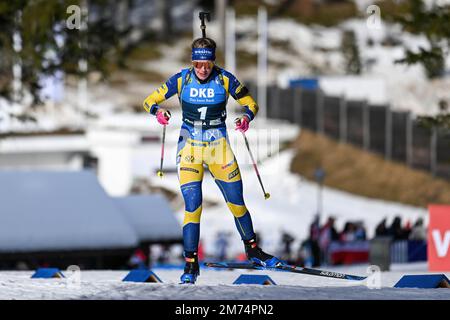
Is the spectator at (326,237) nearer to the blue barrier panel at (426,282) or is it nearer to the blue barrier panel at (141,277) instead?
the blue barrier panel at (141,277)

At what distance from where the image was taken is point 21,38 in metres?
34.0

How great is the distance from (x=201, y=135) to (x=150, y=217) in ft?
53.7

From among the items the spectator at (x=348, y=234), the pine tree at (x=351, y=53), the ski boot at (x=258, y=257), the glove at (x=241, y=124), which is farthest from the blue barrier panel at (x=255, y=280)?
the pine tree at (x=351, y=53)

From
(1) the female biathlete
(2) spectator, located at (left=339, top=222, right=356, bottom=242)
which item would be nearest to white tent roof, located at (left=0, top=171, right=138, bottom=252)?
(2) spectator, located at (left=339, top=222, right=356, bottom=242)

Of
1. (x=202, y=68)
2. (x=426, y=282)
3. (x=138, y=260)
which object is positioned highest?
(x=202, y=68)

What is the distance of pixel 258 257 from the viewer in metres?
13.2

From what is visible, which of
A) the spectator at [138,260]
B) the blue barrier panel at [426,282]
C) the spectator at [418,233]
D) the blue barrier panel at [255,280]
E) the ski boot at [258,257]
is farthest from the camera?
the spectator at [418,233]

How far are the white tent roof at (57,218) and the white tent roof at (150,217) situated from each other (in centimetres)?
252

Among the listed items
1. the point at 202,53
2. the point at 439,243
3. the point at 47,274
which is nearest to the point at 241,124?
the point at 202,53

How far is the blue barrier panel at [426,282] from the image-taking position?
1334 centimetres

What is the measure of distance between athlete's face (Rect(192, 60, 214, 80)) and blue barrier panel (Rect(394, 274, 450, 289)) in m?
3.12

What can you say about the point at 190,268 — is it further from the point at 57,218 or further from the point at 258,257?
the point at 57,218

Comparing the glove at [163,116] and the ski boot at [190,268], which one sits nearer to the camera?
the glove at [163,116]
